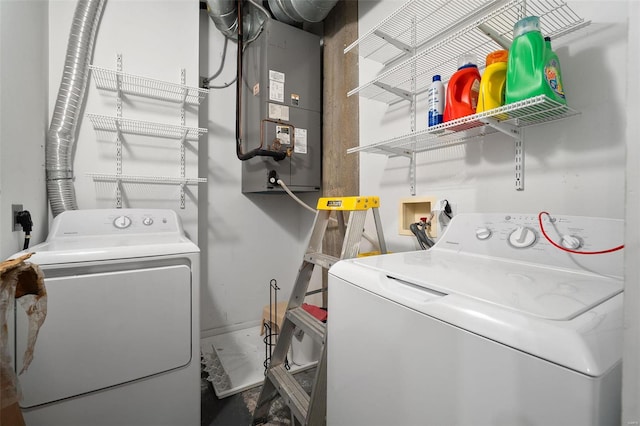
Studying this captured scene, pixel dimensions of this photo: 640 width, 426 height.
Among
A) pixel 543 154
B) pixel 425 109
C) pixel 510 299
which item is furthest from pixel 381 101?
pixel 510 299

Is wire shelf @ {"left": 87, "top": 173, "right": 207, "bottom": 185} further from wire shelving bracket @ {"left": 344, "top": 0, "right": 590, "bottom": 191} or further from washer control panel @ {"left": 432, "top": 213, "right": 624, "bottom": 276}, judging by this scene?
washer control panel @ {"left": 432, "top": 213, "right": 624, "bottom": 276}

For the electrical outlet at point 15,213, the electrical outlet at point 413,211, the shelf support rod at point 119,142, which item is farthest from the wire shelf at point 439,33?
the electrical outlet at point 15,213

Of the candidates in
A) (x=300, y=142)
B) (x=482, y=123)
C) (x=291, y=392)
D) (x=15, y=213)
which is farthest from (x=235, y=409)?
(x=482, y=123)

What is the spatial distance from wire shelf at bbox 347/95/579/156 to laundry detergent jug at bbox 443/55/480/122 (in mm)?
60

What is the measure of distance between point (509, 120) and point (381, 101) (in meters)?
0.81

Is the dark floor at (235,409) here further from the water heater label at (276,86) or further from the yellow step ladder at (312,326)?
the water heater label at (276,86)

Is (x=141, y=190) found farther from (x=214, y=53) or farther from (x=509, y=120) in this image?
(x=509, y=120)

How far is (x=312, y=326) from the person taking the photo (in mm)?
1198

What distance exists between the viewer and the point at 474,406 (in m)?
0.47

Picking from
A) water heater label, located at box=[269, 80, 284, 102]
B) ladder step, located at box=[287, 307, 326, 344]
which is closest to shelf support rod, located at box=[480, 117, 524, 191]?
ladder step, located at box=[287, 307, 326, 344]

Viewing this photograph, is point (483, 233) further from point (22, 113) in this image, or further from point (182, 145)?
point (22, 113)

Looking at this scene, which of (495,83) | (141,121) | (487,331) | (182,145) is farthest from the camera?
(182,145)

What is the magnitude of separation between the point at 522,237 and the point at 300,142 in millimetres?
1596

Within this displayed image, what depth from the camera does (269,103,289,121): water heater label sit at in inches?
75.6
